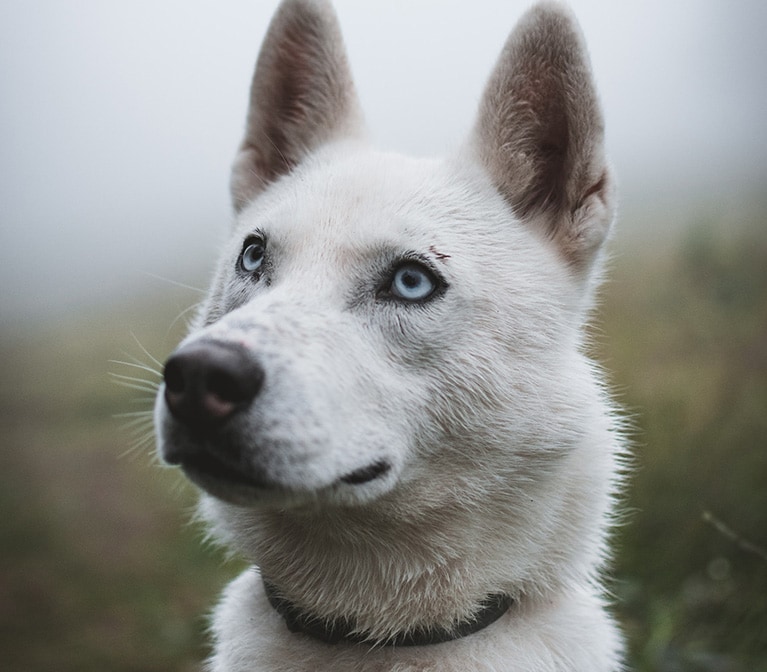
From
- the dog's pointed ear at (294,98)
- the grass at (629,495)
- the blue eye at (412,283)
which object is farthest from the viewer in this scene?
the grass at (629,495)

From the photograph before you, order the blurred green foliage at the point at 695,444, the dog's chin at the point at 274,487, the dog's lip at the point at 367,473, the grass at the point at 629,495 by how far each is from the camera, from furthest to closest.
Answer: the grass at the point at 629,495, the blurred green foliage at the point at 695,444, the dog's lip at the point at 367,473, the dog's chin at the point at 274,487

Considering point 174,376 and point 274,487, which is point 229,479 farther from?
point 174,376

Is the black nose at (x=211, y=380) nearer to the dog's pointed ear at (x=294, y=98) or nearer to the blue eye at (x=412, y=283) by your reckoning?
the blue eye at (x=412, y=283)

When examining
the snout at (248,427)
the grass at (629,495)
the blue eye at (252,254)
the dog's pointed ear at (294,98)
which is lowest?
the grass at (629,495)

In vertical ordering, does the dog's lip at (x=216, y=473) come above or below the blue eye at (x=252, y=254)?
below

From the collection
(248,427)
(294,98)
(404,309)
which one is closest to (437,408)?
(404,309)

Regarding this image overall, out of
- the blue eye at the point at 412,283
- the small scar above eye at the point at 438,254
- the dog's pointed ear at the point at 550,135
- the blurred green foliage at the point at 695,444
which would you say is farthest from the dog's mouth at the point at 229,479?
the blurred green foliage at the point at 695,444

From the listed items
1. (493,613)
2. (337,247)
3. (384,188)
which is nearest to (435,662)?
(493,613)
